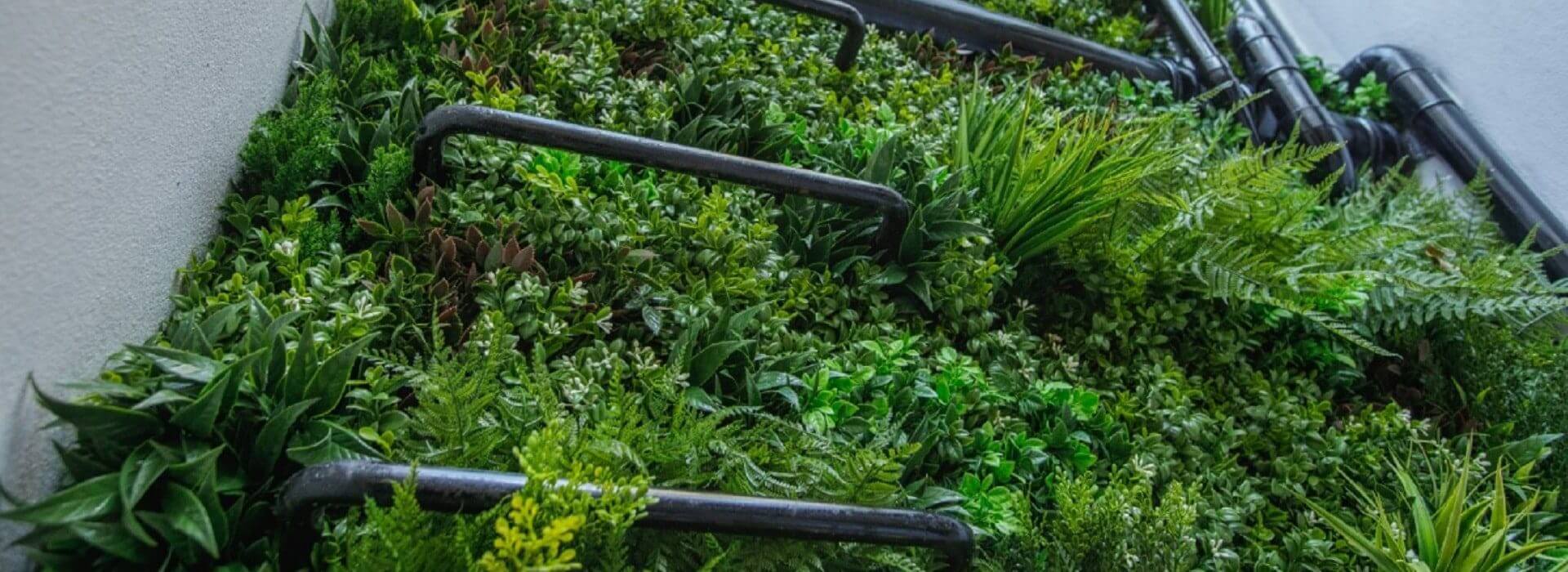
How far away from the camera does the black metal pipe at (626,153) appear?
199 cm

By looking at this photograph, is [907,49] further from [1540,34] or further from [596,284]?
[1540,34]

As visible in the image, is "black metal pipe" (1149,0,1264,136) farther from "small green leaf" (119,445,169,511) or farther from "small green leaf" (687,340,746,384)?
"small green leaf" (119,445,169,511)

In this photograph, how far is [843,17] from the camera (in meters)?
2.92

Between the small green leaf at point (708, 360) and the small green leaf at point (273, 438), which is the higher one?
the small green leaf at point (273, 438)

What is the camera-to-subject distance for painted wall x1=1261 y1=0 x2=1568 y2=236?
3.57 m

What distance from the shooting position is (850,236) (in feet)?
8.35

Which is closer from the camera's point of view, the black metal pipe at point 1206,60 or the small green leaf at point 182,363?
the small green leaf at point 182,363

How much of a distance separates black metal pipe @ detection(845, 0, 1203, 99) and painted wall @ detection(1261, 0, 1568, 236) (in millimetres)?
1164

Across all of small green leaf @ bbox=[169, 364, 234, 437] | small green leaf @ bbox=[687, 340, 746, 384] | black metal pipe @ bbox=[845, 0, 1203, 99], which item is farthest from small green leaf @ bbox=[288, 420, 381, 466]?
black metal pipe @ bbox=[845, 0, 1203, 99]

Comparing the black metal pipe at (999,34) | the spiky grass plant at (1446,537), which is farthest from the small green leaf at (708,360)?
the black metal pipe at (999,34)

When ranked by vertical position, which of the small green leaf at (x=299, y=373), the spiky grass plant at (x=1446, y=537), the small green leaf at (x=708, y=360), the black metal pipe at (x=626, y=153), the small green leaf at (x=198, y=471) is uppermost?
Result: the black metal pipe at (x=626, y=153)

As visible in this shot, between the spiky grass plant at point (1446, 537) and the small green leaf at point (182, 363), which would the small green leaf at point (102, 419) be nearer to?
the small green leaf at point (182, 363)

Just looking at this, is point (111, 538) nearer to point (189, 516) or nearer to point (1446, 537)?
point (189, 516)

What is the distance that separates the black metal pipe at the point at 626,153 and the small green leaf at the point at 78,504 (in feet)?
3.07
